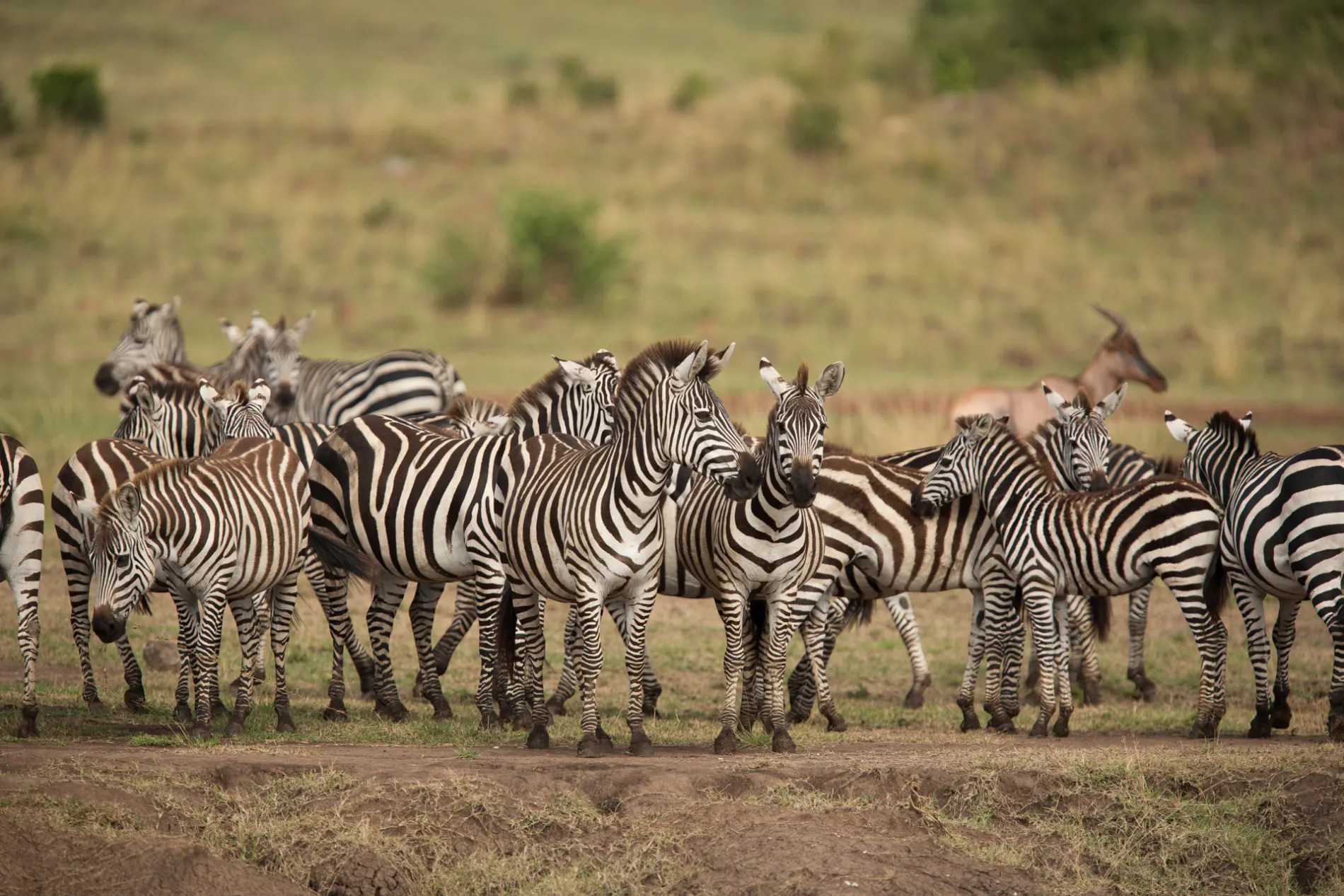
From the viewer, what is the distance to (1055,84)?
128 feet

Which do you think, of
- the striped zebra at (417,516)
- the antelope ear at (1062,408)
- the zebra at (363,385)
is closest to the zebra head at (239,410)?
the striped zebra at (417,516)

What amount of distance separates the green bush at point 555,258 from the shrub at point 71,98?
1475 centimetres

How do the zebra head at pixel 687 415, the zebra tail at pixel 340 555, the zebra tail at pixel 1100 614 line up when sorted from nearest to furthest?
the zebra head at pixel 687 415 < the zebra tail at pixel 340 555 < the zebra tail at pixel 1100 614

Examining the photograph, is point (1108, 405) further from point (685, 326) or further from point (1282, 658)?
point (685, 326)

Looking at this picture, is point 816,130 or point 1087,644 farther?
point 816,130

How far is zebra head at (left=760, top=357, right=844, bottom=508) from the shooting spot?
28.9 feet

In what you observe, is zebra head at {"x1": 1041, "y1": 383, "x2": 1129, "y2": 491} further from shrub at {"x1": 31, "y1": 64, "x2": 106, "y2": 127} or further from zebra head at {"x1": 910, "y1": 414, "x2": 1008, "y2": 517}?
shrub at {"x1": 31, "y1": 64, "x2": 106, "y2": 127}

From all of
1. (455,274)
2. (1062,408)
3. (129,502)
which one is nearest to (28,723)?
(129,502)

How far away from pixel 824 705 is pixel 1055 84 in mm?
32096

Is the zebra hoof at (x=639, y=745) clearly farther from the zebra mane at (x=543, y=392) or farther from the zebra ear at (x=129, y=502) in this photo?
the zebra mane at (x=543, y=392)

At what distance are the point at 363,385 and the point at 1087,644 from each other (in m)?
8.52

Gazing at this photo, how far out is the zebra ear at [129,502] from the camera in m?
8.83

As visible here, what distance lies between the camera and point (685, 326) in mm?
26938

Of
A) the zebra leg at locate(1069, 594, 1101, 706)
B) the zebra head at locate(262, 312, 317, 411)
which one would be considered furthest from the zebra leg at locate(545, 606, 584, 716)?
the zebra head at locate(262, 312, 317, 411)
